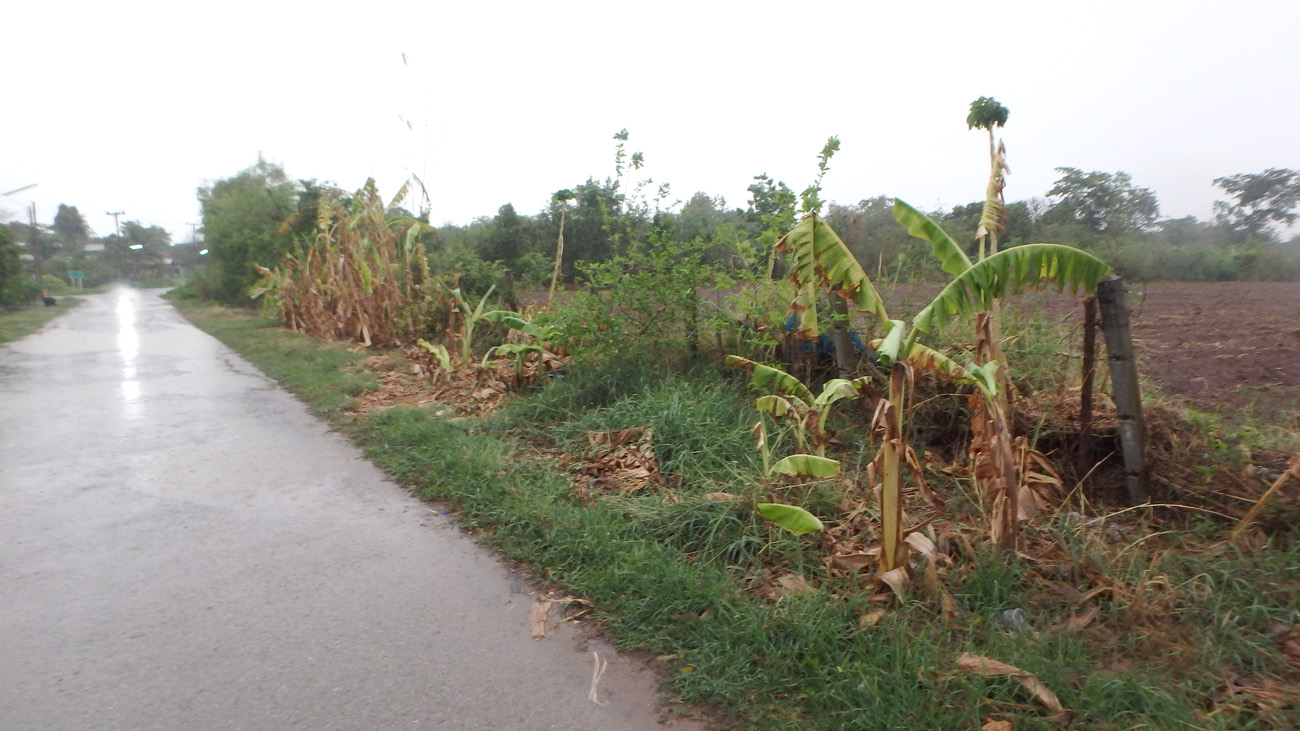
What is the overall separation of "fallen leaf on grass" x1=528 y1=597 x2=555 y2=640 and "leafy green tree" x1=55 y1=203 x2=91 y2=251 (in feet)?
313

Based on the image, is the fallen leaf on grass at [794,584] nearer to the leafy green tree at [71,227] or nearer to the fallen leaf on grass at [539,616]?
the fallen leaf on grass at [539,616]

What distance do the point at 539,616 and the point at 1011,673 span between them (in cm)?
214

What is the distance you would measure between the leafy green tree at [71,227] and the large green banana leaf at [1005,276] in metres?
96.5

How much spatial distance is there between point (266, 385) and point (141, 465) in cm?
429

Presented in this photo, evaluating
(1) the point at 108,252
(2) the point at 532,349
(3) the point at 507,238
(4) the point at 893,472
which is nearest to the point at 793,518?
(4) the point at 893,472

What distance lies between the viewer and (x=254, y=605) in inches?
167

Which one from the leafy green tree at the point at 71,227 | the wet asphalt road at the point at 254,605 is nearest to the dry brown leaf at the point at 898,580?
the wet asphalt road at the point at 254,605

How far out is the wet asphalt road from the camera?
335cm

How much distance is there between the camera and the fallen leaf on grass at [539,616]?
3.99 meters

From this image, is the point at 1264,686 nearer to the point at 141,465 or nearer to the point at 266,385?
the point at 141,465

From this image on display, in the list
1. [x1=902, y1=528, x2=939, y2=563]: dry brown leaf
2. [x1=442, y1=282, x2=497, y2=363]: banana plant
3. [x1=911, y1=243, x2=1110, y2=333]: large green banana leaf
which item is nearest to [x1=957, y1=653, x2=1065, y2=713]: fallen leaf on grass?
[x1=902, y1=528, x2=939, y2=563]: dry brown leaf

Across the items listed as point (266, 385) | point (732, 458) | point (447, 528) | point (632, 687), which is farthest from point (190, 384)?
point (632, 687)

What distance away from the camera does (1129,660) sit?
343cm

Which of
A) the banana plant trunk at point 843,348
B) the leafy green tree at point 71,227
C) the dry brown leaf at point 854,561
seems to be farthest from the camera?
the leafy green tree at point 71,227
